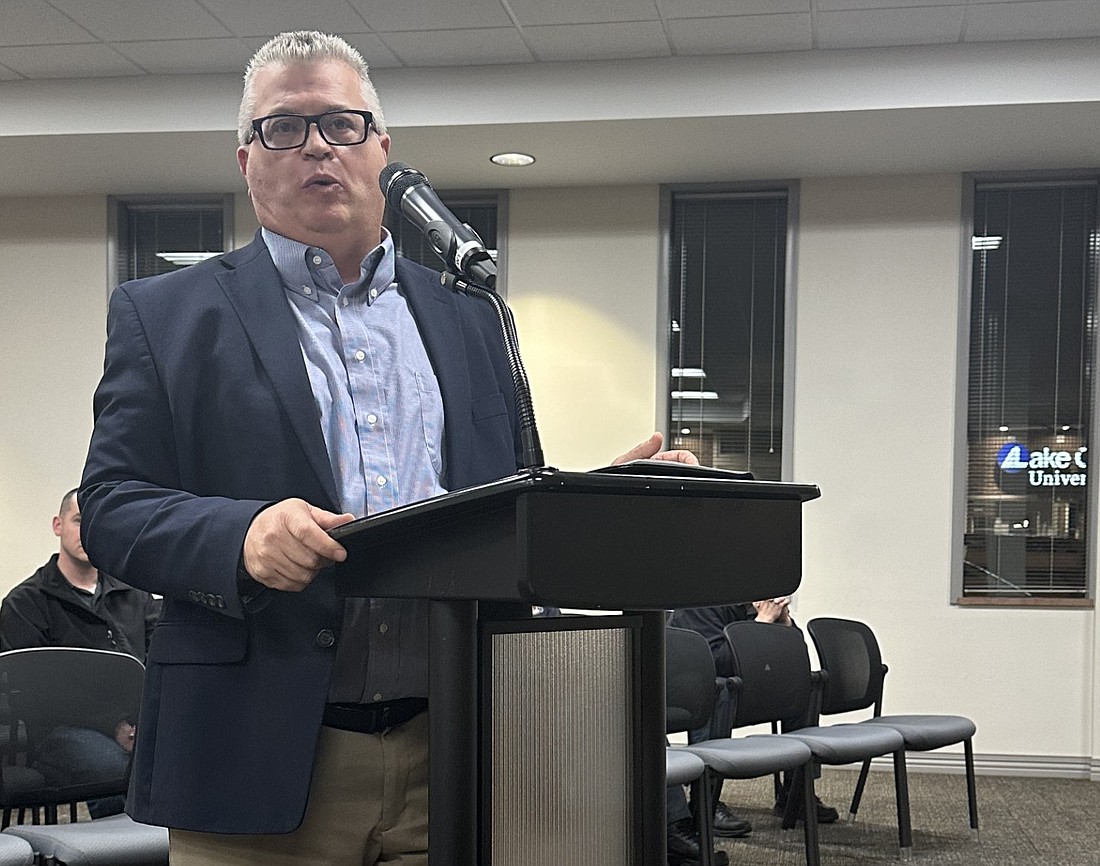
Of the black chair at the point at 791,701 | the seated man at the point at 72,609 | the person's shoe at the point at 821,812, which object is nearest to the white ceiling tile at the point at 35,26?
the seated man at the point at 72,609

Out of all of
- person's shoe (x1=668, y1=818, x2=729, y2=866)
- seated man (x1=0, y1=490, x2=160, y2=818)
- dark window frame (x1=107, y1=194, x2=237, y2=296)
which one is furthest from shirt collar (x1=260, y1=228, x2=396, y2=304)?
dark window frame (x1=107, y1=194, x2=237, y2=296)

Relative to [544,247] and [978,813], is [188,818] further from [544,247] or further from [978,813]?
[544,247]

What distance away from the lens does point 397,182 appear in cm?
143

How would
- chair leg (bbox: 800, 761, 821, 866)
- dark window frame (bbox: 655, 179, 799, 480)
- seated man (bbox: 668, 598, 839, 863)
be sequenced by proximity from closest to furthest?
chair leg (bbox: 800, 761, 821, 866)
seated man (bbox: 668, 598, 839, 863)
dark window frame (bbox: 655, 179, 799, 480)

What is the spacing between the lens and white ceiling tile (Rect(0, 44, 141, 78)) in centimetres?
626

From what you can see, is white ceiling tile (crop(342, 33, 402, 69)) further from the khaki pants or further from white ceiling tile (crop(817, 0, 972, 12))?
the khaki pants

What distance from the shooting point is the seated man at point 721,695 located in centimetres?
507

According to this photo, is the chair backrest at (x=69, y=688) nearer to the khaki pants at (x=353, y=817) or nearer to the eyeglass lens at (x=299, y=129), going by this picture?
the khaki pants at (x=353, y=817)

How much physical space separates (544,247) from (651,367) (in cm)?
93

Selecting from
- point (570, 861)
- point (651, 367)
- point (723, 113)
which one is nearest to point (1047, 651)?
point (651, 367)

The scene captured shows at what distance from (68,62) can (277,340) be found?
5651 mm

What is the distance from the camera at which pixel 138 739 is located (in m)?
1.38

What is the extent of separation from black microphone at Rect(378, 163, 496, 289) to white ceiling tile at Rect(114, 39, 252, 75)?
16.8ft

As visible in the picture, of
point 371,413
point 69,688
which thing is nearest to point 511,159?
point 69,688
